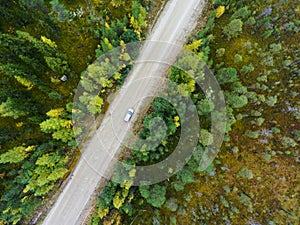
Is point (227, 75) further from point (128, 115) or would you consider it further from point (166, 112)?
point (128, 115)

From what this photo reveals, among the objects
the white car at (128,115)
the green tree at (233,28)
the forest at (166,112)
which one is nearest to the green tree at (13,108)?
the forest at (166,112)

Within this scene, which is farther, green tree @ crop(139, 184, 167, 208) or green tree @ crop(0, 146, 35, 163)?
green tree @ crop(139, 184, 167, 208)

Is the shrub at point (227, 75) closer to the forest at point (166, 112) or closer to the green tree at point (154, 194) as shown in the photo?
the forest at point (166, 112)

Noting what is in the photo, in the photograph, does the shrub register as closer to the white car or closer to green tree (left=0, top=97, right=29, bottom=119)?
the white car

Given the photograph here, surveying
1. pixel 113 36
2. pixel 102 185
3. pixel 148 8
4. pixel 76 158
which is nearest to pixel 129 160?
pixel 102 185

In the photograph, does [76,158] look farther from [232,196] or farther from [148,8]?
[148,8]

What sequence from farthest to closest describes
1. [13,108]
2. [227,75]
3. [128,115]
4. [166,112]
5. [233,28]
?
[128,115] → [233,28] → [166,112] → [227,75] → [13,108]

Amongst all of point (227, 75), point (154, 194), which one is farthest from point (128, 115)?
point (227, 75)

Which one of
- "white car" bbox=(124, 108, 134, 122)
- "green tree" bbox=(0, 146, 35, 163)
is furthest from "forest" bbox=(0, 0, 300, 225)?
"white car" bbox=(124, 108, 134, 122)
